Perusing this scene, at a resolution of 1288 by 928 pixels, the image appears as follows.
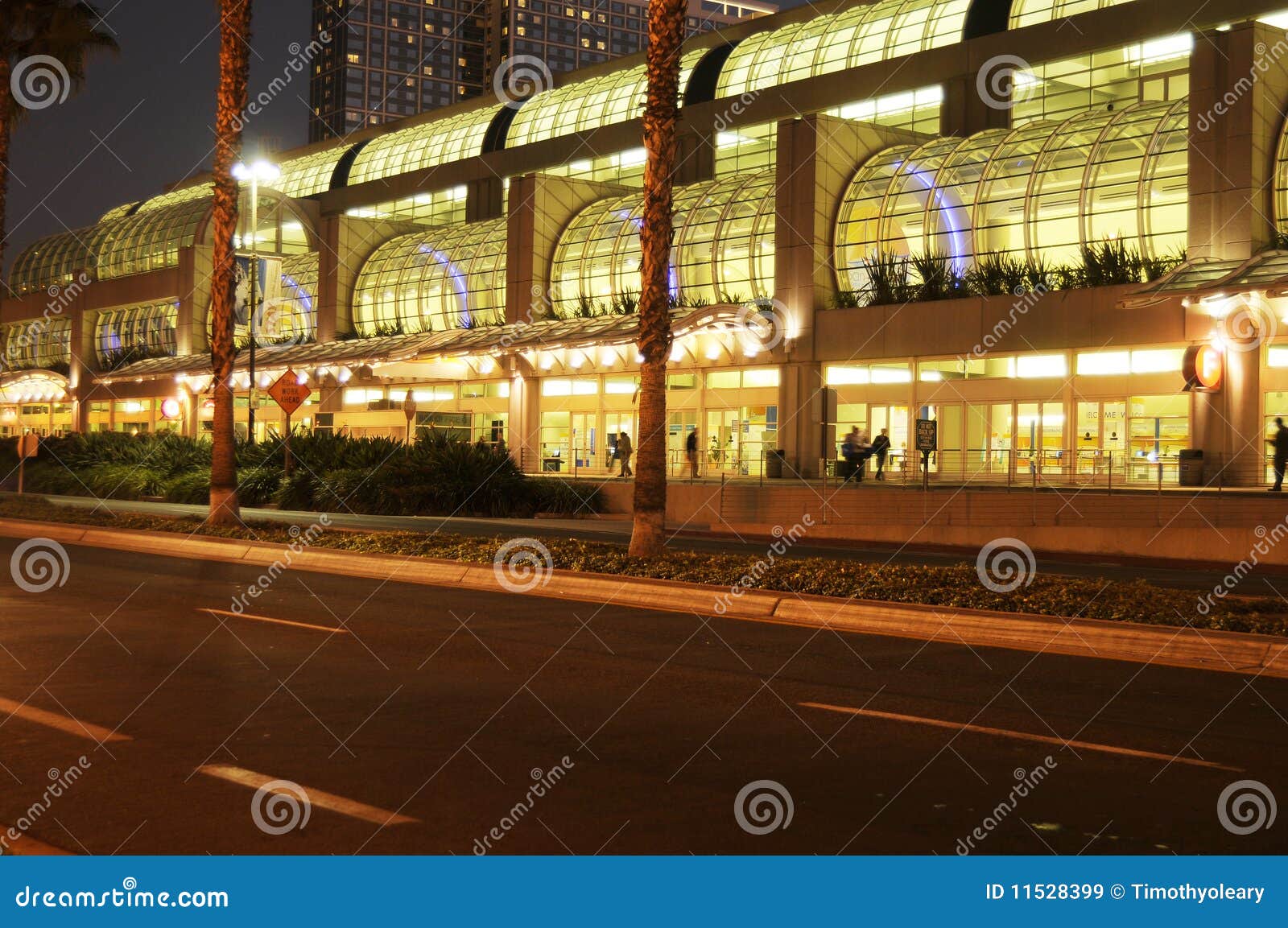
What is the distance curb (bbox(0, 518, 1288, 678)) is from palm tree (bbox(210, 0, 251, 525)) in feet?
13.5

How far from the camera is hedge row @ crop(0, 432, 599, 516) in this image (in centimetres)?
3512

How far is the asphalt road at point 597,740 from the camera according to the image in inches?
244

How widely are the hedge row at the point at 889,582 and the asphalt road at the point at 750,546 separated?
2.91 m

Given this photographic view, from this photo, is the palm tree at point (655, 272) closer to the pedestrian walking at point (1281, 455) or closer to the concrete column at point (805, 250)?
the pedestrian walking at point (1281, 455)

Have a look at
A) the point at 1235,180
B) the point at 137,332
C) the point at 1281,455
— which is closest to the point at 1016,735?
the point at 1281,455

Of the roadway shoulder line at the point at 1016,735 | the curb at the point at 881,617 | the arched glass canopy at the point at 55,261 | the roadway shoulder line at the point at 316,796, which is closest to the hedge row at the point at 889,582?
the curb at the point at 881,617

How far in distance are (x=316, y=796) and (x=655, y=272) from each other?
1314 cm

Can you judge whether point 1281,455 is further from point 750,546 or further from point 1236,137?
point 750,546

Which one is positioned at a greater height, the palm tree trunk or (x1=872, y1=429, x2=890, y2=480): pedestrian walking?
Answer: the palm tree trunk

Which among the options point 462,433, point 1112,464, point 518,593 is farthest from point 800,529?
point 462,433

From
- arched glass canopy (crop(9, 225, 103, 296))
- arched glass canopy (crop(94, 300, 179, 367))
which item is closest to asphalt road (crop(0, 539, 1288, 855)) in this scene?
arched glass canopy (crop(94, 300, 179, 367))

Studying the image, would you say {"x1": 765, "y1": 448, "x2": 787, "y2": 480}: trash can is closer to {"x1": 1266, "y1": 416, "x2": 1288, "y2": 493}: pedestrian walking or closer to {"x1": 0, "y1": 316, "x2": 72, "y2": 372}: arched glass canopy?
{"x1": 1266, "y1": 416, "x2": 1288, "y2": 493}: pedestrian walking

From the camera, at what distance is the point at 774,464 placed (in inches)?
1528

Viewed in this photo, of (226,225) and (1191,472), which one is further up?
(226,225)
